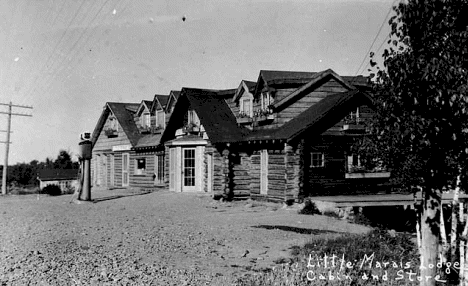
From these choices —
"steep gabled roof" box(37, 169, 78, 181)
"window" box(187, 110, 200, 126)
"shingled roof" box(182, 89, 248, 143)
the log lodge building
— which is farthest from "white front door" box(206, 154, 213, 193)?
"steep gabled roof" box(37, 169, 78, 181)

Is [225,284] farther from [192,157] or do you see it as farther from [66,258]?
[192,157]

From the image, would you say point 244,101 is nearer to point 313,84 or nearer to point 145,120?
point 313,84

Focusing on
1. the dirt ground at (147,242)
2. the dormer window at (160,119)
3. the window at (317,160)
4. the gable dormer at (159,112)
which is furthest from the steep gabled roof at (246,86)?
the dirt ground at (147,242)

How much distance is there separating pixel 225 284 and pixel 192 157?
1776 cm

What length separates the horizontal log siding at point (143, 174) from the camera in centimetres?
2998

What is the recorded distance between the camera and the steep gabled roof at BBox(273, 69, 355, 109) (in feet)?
71.5

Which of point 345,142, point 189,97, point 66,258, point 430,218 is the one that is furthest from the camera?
point 189,97

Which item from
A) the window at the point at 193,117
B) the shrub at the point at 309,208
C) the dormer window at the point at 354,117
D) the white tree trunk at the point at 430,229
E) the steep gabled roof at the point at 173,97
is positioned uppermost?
the steep gabled roof at the point at 173,97

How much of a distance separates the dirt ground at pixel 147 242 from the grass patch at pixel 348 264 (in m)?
0.54

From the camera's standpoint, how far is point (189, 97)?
83.0 ft

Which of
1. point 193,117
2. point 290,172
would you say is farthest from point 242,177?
point 193,117

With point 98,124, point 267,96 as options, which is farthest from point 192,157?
point 98,124

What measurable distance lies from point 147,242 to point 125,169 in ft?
74.9

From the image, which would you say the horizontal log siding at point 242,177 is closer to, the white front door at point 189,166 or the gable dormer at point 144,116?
the white front door at point 189,166
